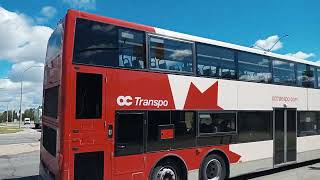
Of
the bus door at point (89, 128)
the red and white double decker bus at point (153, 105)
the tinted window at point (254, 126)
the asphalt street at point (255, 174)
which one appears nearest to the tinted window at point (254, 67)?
the red and white double decker bus at point (153, 105)

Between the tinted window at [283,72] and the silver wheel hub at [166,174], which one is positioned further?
the tinted window at [283,72]

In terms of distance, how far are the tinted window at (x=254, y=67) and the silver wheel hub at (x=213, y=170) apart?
2.48 metres

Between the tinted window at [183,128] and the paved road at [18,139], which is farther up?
the tinted window at [183,128]

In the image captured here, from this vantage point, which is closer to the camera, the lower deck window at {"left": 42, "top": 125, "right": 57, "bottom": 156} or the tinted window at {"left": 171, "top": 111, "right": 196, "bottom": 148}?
the lower deck window at {"left": 42, "top": 125, "right": 57, "bottom": 156}

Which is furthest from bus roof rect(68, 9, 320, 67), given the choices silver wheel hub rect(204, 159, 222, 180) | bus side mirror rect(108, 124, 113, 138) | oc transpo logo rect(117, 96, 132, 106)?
silver wheel hub rect(204, 159, 222, 180)

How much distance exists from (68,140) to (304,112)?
10063mm

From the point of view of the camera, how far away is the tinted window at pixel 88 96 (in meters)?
7.81

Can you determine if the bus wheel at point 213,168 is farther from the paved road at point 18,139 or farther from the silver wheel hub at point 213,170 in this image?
the paved road at point 18,139

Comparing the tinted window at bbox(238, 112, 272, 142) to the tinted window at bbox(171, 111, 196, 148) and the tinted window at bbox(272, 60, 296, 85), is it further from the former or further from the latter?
the tinted window at bbox(171, 111, 196, 148)

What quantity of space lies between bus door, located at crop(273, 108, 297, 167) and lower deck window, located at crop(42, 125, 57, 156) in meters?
6.98

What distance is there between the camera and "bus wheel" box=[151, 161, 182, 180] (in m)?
9.20

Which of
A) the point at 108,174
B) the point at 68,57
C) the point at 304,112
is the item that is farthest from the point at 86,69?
the point at 304,112

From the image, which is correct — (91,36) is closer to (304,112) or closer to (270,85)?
(270,85)

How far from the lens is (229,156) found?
11.1 meters
